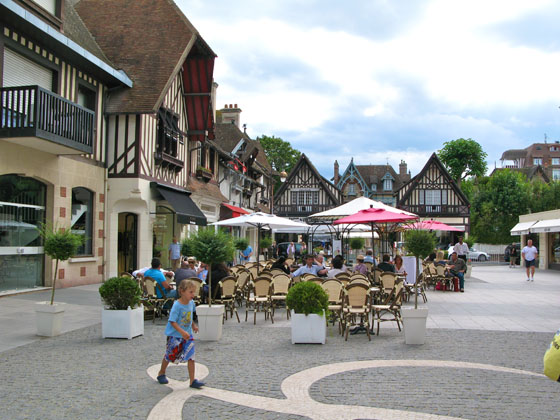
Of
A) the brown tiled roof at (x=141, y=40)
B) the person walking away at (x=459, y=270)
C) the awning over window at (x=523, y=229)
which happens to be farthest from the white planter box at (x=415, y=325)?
the awning over window at (x=523, y=229)

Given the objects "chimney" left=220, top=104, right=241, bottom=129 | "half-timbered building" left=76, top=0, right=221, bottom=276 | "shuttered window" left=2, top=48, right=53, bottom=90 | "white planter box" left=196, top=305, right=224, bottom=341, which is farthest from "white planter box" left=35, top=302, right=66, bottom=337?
"chimney" left=220, top=104, right=241, bottom=129

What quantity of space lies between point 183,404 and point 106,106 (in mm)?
13732

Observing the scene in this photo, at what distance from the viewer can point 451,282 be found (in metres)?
17.2

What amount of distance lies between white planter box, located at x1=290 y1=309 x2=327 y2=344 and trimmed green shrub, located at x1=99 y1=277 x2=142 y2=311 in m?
2.69

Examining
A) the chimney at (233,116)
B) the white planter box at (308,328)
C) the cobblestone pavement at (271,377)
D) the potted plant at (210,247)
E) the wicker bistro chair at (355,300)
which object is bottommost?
the cobblestone pavement at (271,377)

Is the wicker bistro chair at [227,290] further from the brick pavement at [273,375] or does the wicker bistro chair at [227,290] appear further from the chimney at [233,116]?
the chimney at [233,116]

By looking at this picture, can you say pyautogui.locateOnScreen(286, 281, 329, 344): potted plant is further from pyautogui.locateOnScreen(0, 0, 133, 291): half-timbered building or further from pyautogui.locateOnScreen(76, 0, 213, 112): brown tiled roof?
pyautogui.locateOnScreen(76, 0, 213, 112): brown tiled roof

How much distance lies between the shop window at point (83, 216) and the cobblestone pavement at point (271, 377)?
25.0 ft

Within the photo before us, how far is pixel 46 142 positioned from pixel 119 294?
19.2 ft

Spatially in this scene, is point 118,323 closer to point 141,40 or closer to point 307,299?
point 307,299

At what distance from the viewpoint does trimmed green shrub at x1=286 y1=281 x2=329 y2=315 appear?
8062 mm

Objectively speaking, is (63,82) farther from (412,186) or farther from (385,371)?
(412,186)

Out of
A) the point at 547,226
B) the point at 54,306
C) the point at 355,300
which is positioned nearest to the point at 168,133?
the point at 54,306

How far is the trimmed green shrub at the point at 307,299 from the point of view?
8.06m
